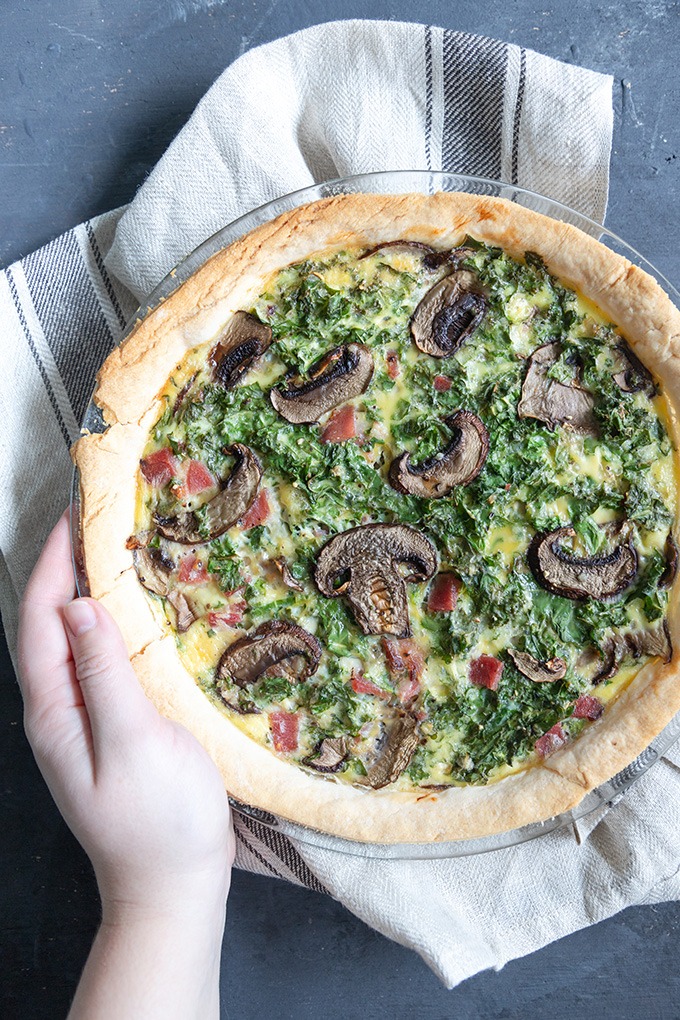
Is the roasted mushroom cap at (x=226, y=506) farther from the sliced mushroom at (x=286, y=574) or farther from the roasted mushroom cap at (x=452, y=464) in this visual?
the roasted mushroom cap at (x=452, y=464)

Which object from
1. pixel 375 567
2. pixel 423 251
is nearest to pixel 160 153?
pixel 423 251

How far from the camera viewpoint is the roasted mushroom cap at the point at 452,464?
3.10 m

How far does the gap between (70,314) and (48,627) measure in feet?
4.27

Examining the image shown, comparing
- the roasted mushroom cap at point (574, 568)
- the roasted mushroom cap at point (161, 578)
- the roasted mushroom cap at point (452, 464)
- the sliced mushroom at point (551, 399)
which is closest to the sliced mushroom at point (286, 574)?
the roasted mushroom cap at point (161, 578)

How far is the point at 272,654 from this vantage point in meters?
3.14

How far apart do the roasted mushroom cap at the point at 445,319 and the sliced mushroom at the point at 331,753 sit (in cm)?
144

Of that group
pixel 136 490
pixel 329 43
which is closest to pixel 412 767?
pixel 136 490

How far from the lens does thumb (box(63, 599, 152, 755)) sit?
2.81 meters

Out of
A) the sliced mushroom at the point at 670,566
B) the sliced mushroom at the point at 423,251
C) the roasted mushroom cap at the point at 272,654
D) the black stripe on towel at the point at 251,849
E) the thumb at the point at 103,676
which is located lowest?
the black stripe on towel at the point at 251,849

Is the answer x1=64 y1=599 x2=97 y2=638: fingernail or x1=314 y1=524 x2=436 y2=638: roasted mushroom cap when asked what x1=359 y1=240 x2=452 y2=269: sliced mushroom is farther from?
x1=64 y1=599 x2=97 y2=638: fingernail

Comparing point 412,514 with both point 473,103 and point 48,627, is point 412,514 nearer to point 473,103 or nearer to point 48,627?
point 48,627

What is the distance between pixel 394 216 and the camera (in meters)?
3.13

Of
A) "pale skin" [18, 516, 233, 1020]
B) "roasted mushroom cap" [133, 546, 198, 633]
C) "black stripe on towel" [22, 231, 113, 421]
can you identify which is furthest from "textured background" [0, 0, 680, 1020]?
"roasted mushroom cap" [133, 546, 198, 633]

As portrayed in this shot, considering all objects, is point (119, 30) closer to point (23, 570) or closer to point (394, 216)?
point (394, 216)
